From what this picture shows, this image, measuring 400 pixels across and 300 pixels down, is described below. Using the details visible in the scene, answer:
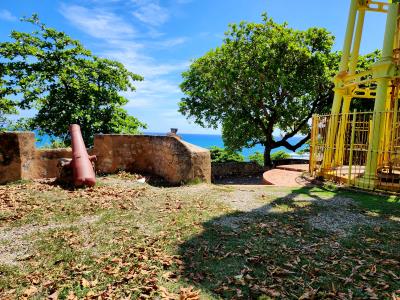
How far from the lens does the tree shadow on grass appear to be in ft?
12.8

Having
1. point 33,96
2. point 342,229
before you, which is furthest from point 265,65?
point 342,229

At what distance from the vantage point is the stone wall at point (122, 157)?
32.7ft

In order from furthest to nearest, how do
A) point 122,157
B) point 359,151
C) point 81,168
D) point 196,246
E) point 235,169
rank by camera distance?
Answer: point 235,169, point 122,157, point 359,151, point 81,168, point 196,246

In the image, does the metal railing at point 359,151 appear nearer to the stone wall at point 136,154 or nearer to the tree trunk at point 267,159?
the stone wall at point 136,154

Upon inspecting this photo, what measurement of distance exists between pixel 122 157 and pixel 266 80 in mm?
12495

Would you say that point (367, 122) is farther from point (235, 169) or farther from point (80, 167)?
point (235, 169)

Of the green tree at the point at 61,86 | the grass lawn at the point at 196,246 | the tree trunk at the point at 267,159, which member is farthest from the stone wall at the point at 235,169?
the grass lawn at the point at 196,246

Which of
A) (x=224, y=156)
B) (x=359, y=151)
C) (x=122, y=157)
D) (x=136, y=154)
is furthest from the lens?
(x=224, y=156)

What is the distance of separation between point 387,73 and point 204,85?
53.3 ft

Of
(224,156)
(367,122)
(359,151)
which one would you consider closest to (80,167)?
(359,151)

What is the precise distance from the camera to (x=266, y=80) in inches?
818

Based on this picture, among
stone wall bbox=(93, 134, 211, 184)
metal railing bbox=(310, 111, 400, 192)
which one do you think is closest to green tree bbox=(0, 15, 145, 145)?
stone wall bbox=(93, 134, 211, 184)

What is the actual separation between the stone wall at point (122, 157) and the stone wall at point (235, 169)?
35.3 feet

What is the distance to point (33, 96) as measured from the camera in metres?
17.0
